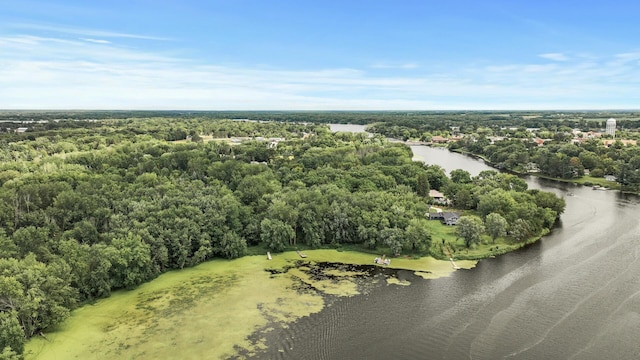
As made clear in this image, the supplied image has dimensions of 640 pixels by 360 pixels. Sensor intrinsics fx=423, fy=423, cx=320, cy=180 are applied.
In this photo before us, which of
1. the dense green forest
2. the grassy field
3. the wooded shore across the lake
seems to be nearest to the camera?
the dense green forest

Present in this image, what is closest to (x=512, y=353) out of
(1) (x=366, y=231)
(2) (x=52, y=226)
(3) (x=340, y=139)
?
(1) (x=366, y=231)

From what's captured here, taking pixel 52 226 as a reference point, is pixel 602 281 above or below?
below

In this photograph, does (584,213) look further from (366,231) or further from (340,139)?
(340,139)

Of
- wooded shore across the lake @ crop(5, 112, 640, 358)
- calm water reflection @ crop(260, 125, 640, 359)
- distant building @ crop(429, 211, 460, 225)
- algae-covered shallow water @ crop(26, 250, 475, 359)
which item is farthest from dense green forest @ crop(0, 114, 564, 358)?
calm water reflection @ crop(260, 125, 640, 359)

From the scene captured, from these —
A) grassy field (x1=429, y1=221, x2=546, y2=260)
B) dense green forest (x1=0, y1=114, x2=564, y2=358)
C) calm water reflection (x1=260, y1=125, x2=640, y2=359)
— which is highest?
dense green forest (x1=0, y1=114, x2=564, y2=358)

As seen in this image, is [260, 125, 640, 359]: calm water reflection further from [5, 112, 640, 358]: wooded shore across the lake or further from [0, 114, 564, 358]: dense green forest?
[0, 114, 564, 358]: dense green forest

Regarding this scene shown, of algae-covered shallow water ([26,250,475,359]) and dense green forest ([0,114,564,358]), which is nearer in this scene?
algae-covered shallow water ([26,250,475,359])
